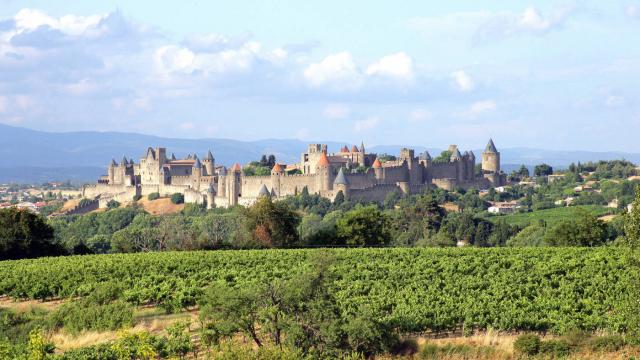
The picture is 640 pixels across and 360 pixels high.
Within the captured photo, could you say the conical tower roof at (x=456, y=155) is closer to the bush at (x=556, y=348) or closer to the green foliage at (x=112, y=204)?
the green foliage at (x=112, y=204)

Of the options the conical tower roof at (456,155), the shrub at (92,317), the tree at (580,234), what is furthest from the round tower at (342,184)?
the shrub at (92,317)

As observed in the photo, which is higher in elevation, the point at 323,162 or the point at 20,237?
the point at 323,162

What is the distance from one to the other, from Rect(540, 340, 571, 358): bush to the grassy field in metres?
45.9

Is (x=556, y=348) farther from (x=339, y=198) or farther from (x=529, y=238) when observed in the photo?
(x=339, y=198)

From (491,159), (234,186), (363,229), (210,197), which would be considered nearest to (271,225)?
(363,229)

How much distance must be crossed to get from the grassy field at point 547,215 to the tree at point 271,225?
27202 millimetres

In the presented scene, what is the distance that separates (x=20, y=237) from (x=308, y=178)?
44505mm

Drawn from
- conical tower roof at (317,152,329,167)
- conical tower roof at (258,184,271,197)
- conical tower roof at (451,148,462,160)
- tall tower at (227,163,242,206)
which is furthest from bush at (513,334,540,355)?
conical tower roof at (451,148,462,160)

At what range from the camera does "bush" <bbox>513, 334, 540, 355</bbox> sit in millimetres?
17266

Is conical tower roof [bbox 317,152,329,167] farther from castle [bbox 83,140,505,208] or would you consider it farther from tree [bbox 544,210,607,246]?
tree [bbox 544,210,607,246]

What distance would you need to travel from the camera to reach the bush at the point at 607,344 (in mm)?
17562

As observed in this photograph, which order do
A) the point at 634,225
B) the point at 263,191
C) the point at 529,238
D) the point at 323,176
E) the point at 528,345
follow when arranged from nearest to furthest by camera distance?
1. the point at 634,225
2. the point at 528,345
3. the point at 529,238
4. the point at 263,191
5. the point at 323,176

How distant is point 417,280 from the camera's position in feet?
77.0

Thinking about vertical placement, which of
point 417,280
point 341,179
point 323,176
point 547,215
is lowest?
point 547,215
